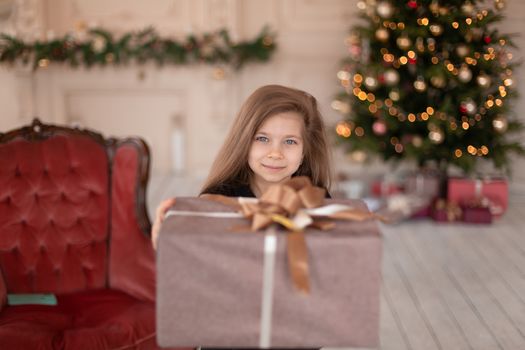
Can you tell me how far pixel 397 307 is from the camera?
2949 mm

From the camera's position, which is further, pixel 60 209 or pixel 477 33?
pixel 477 33

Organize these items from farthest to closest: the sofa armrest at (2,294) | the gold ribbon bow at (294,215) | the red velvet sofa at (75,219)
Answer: the red velvet sofa at (75,219) → the sofa armrest at (2,294) → the gold ribbon bow at (294,215)

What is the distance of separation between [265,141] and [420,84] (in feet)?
9.83

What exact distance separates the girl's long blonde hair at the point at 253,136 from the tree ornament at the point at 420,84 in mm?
2765

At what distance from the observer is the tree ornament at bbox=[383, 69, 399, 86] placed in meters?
4.27

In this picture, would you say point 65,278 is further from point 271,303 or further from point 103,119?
point 103,119

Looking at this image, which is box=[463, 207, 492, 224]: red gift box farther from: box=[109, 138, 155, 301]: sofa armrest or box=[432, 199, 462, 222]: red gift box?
box=[109, 138, 155, 301]: sofa armrest

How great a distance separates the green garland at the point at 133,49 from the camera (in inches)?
194

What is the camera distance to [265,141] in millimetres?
1519

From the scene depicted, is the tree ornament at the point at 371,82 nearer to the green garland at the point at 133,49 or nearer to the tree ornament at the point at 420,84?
the tree ornament at the point at 420,84

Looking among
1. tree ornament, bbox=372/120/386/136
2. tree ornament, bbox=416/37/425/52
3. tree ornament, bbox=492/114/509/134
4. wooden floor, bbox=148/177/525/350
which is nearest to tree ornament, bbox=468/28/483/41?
tree ornament, bbox=416/37/425/52

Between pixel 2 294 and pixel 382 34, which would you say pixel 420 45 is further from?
pixel 2 294

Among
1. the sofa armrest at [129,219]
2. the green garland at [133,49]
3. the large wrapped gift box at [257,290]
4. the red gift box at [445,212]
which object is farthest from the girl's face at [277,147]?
the green garland at [133,49]

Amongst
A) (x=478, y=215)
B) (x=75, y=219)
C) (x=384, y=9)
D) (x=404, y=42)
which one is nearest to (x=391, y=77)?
(x=404, y=42)
